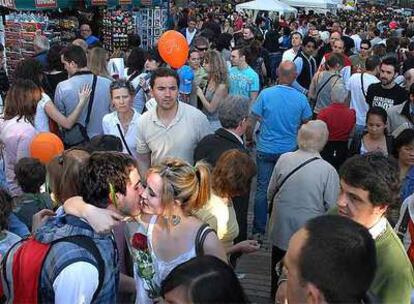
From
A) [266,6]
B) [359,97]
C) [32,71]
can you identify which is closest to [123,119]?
[32,71]

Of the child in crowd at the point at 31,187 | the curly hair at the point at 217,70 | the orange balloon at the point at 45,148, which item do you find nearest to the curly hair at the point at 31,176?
the child in crowd at the point at 31,187

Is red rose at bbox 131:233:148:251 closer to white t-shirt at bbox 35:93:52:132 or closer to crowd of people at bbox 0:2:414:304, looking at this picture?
crowd of people at bbox 0:2:414:304

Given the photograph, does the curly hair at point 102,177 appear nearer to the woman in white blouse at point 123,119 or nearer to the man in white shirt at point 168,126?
the man in white shirt at point 168,126

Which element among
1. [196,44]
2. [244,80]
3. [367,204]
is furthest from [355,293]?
[196,44]

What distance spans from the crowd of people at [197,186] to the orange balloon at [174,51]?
6.5 inches

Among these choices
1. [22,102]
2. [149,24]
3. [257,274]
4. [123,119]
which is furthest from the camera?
[149,24]

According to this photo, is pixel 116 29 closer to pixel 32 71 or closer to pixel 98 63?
pixel 98 63

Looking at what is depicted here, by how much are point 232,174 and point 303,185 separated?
0.83m

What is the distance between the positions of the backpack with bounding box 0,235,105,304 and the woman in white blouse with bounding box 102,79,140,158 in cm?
258

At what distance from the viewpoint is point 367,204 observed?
2598 millimetres

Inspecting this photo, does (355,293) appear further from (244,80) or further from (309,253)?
(244,80)

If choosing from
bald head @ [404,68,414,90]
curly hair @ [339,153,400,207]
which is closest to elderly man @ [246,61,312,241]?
bald head @ [404,68,414,90]

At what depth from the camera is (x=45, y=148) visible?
4.39 meters

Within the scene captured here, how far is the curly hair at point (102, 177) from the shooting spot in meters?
2.56
